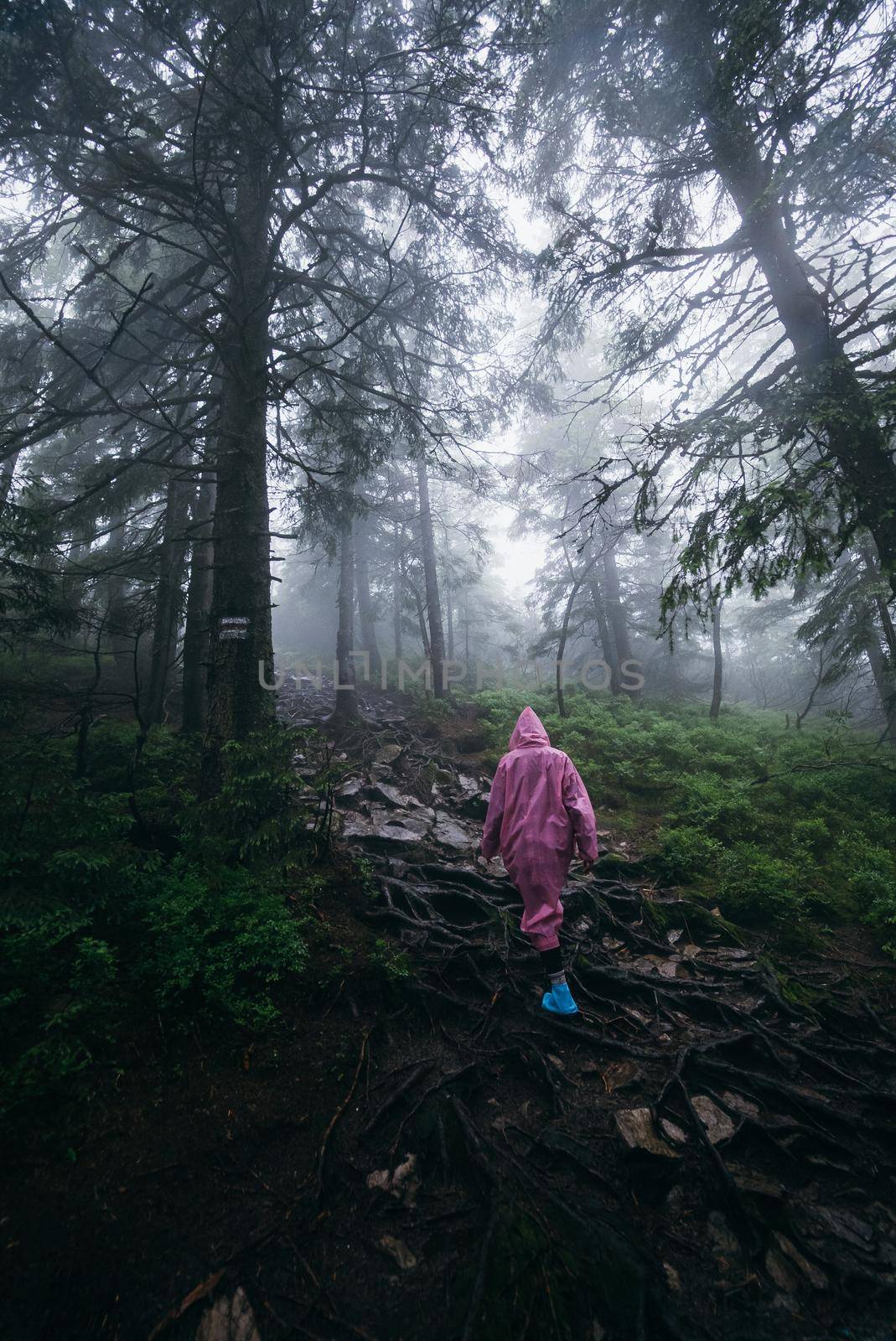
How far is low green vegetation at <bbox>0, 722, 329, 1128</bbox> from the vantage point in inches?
99.2

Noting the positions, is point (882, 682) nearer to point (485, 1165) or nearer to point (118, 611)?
point (485, 1165)

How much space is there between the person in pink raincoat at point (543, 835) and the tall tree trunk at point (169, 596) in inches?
230

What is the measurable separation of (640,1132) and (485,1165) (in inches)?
37.9

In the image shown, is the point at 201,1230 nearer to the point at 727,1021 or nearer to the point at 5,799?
the point at 5,799

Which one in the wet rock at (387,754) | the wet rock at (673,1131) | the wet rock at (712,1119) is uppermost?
the wet rock at (387,754)

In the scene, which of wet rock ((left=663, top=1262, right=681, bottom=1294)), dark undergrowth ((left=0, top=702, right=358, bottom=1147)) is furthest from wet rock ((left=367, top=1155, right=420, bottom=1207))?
wet rock ((left=663, top=1262, right=681, bottom=1294))

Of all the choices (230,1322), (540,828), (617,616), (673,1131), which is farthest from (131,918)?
(617,616)

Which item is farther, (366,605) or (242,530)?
(366,605)

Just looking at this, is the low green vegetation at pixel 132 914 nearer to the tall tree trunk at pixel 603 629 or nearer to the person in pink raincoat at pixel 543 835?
the person in pink raincoat at pixel 543 835

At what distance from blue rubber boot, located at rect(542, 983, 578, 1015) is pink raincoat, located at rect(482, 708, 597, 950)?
12.8 inches

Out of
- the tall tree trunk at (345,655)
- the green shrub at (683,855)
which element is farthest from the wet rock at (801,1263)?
the tall tree trunk at (345,655)

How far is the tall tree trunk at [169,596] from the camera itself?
7.64m

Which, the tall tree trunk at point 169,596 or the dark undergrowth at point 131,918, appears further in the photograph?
Result: the tall tree trunk at point 169,596

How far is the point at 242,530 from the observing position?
5398mm
